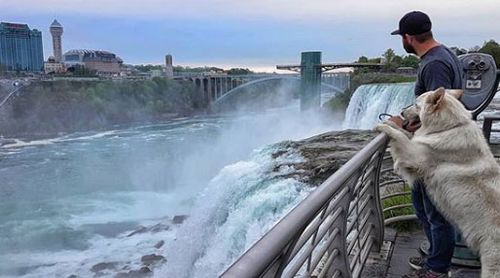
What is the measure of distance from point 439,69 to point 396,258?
1.63 meters

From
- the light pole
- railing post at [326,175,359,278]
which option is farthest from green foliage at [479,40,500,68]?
the light pole

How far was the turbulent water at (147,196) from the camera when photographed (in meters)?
9.12

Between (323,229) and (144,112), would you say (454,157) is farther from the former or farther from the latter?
(144,112)

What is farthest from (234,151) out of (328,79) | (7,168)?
(7,168)

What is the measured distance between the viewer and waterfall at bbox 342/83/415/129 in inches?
637

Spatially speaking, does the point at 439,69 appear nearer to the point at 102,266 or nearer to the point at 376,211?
the point at 376,211

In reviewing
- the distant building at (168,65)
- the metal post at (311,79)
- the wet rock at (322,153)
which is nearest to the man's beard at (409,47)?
the wet rock at (322,153)

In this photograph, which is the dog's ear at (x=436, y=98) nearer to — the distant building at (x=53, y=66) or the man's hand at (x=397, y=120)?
the man's hand at (x=397, y=120)

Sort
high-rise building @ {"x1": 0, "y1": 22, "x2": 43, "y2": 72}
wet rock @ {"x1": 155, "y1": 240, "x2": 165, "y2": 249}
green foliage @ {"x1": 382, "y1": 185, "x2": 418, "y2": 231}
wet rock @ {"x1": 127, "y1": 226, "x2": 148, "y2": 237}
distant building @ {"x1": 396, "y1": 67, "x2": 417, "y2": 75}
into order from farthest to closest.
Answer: high-rise building @ {"x1": 0, "y1": 22, "x2": 43, "y2": 72} → distant building @ {"x1": 396, "y1": 67, "x2": 417, "y2": 75} → wet rock @ {"x1": 127, "y1": 226, "x2": 148, "y2": 237} → wet rock @ {"x1": 155, "y1": 240, "x2": 165, "y2": 249} → green foliage @ {"x1": 382, "y1": 185, "x2": 418, "y2": 231}

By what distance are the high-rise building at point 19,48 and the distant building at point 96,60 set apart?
6.27 metres

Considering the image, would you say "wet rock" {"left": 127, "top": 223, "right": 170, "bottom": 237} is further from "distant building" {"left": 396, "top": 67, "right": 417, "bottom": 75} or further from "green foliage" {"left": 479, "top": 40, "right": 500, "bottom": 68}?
"distant building" {"left": 396, "top": 67, "right": 417, "bottom": 75}

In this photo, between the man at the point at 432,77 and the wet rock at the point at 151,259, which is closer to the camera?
the man at the point at 432,77

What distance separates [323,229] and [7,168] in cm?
3522

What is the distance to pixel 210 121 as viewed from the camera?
57906 millimetres
